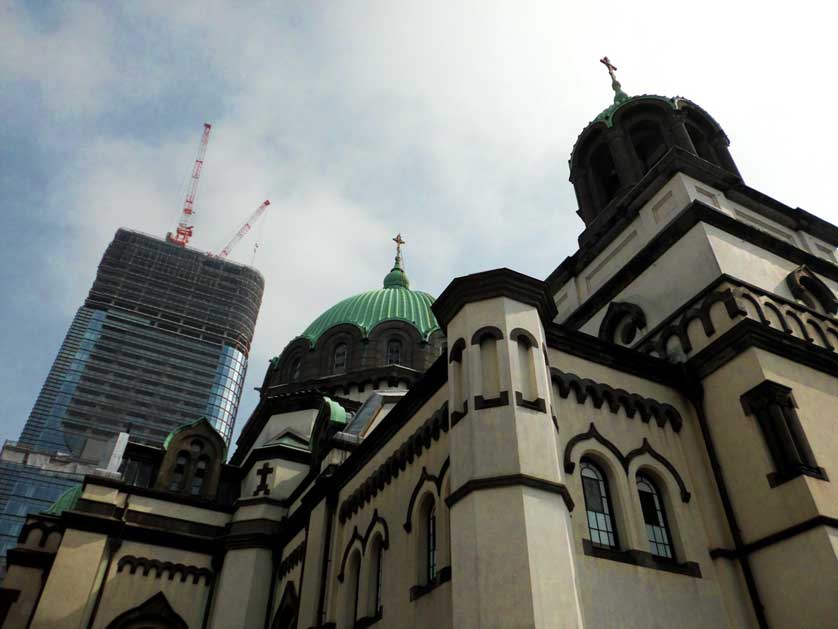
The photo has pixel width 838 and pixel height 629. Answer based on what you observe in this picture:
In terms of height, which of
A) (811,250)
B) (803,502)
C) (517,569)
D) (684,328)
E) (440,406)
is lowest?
(517,569)

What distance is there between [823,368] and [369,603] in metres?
11.7

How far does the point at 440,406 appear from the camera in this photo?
14602 millimetres

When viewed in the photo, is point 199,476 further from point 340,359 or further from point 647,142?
point 647,142

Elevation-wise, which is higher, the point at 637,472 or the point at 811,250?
the point at 811,250

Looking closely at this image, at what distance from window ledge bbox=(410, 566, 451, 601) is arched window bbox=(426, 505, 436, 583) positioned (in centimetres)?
22

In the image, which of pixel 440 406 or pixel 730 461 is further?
pixel 440 406

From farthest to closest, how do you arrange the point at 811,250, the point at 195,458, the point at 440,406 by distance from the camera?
the point at 195,458, the point at 811,250, the point at 440,406

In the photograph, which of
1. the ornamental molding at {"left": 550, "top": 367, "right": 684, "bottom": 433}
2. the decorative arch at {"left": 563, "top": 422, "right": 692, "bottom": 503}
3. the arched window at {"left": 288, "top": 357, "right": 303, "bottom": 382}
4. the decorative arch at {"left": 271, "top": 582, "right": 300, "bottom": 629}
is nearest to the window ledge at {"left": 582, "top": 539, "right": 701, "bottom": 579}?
the decorative arch at {"left": 563, "top": 422, "right": 692, "bottom": 503}

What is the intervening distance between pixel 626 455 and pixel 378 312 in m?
21.7

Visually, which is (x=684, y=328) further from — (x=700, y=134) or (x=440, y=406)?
(x=700, y=134)

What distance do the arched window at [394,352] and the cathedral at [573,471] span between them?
7139 mm

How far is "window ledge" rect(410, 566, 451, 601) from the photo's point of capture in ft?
40.5

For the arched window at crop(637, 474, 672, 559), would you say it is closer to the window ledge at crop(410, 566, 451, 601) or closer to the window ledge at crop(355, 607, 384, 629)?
the window ledge at crop(410, 566, 451, 601)

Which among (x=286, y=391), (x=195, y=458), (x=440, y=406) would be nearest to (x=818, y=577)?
(x=440, y=406)
